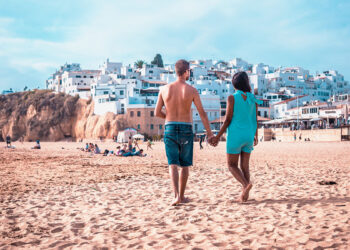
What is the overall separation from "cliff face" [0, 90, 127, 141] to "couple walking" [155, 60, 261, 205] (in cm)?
5545

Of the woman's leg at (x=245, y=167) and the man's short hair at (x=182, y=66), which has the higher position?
the man's short hair at (x=182, y=66)

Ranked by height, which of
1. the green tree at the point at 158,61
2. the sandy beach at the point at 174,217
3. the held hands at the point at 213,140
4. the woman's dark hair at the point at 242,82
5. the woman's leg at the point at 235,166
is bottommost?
the sandy beach at the point at 174,217

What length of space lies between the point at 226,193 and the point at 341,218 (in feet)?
6.31

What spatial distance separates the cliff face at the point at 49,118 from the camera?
62812 millimetres

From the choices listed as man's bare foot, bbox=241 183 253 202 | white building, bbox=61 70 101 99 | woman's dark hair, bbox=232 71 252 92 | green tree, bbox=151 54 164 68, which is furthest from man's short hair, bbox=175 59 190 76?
green tree, bbox=151 54 164 68

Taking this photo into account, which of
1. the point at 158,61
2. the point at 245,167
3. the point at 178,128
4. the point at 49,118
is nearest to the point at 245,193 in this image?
the point at 245,167

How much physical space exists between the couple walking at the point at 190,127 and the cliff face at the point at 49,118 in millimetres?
55449

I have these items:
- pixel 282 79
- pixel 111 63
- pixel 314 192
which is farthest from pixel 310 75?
pixel 314 192

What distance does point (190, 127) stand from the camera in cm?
425

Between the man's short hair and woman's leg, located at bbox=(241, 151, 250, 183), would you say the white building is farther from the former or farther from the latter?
woman's leg, located at bbox=(241, 151, 250, 183)

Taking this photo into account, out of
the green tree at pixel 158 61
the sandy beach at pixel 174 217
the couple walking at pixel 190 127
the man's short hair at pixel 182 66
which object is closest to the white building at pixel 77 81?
the green tree at pixel 158 61

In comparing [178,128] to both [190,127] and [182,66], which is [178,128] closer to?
[190,127]

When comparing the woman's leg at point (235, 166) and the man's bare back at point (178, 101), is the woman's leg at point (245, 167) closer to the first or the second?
the woman's leg at point (235, 166)

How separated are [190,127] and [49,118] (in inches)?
2607
